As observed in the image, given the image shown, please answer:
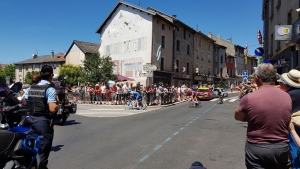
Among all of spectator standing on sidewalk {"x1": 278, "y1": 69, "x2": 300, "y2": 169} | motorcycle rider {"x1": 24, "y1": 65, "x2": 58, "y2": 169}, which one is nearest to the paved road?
motorcycle rider {"x1": 24, "y1": 65, "x2": 58, "y2": 169}

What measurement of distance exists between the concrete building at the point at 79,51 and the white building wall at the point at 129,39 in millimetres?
7789

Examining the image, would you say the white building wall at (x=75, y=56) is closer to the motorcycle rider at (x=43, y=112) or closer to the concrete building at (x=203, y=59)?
the concrete building at (x=203, y=59)

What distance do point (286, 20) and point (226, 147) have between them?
12.9 metres

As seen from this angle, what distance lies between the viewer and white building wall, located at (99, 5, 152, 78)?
34.0m

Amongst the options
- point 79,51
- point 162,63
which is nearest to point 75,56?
point 79,51

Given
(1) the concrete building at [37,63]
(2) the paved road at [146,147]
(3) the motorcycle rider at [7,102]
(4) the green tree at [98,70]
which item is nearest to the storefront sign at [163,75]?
(4) the green tree at [98,70]

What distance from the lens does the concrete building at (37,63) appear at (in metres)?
56.7

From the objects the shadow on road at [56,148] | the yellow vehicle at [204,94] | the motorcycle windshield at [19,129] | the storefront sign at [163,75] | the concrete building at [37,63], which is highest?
the concrete building at [37,63]

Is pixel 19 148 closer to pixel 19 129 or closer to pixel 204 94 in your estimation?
pixel 19 129

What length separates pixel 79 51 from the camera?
4728 cm

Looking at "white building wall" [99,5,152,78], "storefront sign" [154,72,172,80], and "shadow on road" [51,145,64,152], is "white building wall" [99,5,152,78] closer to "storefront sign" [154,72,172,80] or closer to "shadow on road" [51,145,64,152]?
"storefront sign" [154,72,172,80]

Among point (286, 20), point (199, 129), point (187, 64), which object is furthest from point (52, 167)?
point (187, 64)

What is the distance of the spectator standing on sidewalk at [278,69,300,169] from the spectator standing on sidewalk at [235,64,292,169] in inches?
25.5

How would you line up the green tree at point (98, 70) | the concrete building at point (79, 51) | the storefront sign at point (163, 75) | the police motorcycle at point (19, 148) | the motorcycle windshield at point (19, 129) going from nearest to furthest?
1. the police motorcycle at point (19, 148)
2. the motorcycle windshield at point (19, 129)
3. the green tree at point (98, 70)
4. the storefront sign at point (163, 75)
5. the concrete building at point (79, 51)
